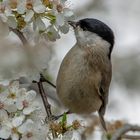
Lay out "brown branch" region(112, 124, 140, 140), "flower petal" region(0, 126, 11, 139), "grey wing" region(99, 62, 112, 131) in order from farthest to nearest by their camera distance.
→ "grey wing" region(99, 62, 112, 131) < "flower petal" region(0, 126, 11, 139) < "brown branch" region(112, 124, 140, 140)

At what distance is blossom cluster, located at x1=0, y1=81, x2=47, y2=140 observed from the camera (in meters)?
2.78

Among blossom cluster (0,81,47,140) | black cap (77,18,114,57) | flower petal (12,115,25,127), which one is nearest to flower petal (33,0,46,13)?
blossom cluster (0,81,47,140)

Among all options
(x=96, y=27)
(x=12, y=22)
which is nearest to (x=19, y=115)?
(x=12, y=22)

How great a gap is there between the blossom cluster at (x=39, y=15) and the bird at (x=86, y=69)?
3.52ft

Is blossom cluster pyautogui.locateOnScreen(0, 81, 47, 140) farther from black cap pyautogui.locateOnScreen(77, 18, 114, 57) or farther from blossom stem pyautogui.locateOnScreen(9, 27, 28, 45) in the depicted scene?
black cap pyautogui.locateOnScreen(77, 18, 114, 57)

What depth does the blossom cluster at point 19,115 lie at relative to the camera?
2781 mm

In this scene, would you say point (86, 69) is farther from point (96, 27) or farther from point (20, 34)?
point (20, 34)

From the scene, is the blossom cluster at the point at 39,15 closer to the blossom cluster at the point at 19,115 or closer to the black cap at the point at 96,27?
the blossom cluster at the point at 19,115

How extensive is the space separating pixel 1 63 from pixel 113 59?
3.78 meters

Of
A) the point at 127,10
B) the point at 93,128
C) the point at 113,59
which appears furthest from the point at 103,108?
the point at 127,10

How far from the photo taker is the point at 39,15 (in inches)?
121

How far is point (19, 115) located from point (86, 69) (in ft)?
5.68

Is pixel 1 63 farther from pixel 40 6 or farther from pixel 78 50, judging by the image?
pixel 78 50

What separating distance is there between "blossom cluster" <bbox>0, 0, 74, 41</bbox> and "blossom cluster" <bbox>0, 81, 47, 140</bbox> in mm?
330
